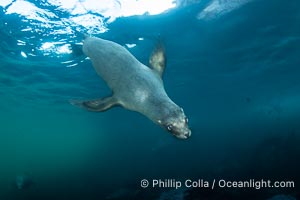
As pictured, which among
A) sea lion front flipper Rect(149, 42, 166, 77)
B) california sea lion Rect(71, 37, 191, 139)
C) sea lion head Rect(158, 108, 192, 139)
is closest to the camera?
sea lion head Rect(158, 108, 192, 139)

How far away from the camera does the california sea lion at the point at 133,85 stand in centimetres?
362

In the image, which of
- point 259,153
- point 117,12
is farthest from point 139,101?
point 259,153

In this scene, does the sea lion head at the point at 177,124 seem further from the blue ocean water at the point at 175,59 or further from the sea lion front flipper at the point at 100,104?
the blue ocean water at the point at 175,59

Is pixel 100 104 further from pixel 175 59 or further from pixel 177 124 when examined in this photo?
pixel 175 59

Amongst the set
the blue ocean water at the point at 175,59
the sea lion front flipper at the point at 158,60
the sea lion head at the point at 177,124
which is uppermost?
the sea lion front flipper at the point at 158,60

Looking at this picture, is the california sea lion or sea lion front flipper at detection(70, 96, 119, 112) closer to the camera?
the california sea lion

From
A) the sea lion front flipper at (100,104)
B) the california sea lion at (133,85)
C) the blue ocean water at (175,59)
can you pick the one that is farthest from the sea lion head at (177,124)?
the blue ocean water at (175,59)

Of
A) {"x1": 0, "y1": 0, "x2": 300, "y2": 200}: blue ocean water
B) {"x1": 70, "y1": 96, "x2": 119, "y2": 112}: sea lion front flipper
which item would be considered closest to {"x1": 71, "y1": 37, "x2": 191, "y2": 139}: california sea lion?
{"x1": 70, "y1": 96, "x2": 119, "y2": 112}: sea lion front flipper

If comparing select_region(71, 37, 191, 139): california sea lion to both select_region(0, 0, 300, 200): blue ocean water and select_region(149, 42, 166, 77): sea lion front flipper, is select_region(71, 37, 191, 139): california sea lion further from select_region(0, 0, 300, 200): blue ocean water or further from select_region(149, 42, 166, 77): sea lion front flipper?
select_region(0, 0, 300, 200): blue ocean water

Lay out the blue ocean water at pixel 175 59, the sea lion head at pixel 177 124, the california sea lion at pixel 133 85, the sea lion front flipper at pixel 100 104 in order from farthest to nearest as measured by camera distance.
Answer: the blue ocean water at pixel 175 59 < the sea lion front flipper at pixel 100 104 < the california sea lion at pixel 133 85 < the sea lion head at pixel 177 124

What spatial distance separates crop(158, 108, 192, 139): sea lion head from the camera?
335 centimetres

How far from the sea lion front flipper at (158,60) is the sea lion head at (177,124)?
1366mm

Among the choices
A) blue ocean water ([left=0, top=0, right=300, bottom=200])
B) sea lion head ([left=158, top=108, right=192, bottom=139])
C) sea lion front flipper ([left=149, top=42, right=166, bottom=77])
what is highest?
sea lion front flipper ([left=149, top=42, right=166, bottom=77])

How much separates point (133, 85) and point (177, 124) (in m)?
1.07
